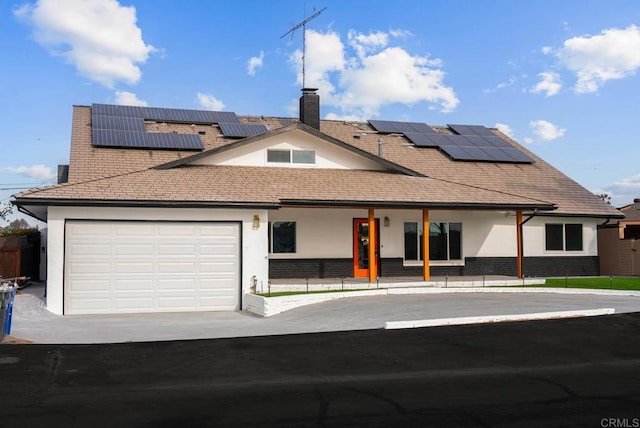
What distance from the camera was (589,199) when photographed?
77.8ft

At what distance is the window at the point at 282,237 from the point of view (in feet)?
66.6

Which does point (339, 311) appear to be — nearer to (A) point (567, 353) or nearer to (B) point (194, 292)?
(B) point (194, 292)

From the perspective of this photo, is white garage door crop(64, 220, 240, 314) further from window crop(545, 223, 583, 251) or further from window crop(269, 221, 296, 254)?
window crop(545, 223, 583, 251)

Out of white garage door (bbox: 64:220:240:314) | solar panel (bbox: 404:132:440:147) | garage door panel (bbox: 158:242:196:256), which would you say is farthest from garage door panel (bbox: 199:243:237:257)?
solar panel (bbox: 404:132:440:147)

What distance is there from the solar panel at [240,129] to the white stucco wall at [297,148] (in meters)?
2.73

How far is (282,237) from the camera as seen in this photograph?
67.0ft

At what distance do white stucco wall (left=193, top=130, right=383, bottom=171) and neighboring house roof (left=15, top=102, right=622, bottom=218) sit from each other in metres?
0.27

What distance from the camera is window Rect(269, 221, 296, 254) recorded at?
20.3m

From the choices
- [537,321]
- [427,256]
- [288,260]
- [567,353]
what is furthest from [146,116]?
[567,353]

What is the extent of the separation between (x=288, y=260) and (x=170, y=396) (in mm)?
12824

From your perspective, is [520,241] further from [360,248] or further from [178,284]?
[178,284]


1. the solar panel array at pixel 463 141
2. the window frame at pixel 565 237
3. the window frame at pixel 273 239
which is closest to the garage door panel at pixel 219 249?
the window frame at pixel 273 239

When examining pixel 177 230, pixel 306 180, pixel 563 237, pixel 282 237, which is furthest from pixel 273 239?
pixel 563 237

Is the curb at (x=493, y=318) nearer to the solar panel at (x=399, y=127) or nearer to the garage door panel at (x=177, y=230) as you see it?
the garage door panel at (x=177, y=230)
